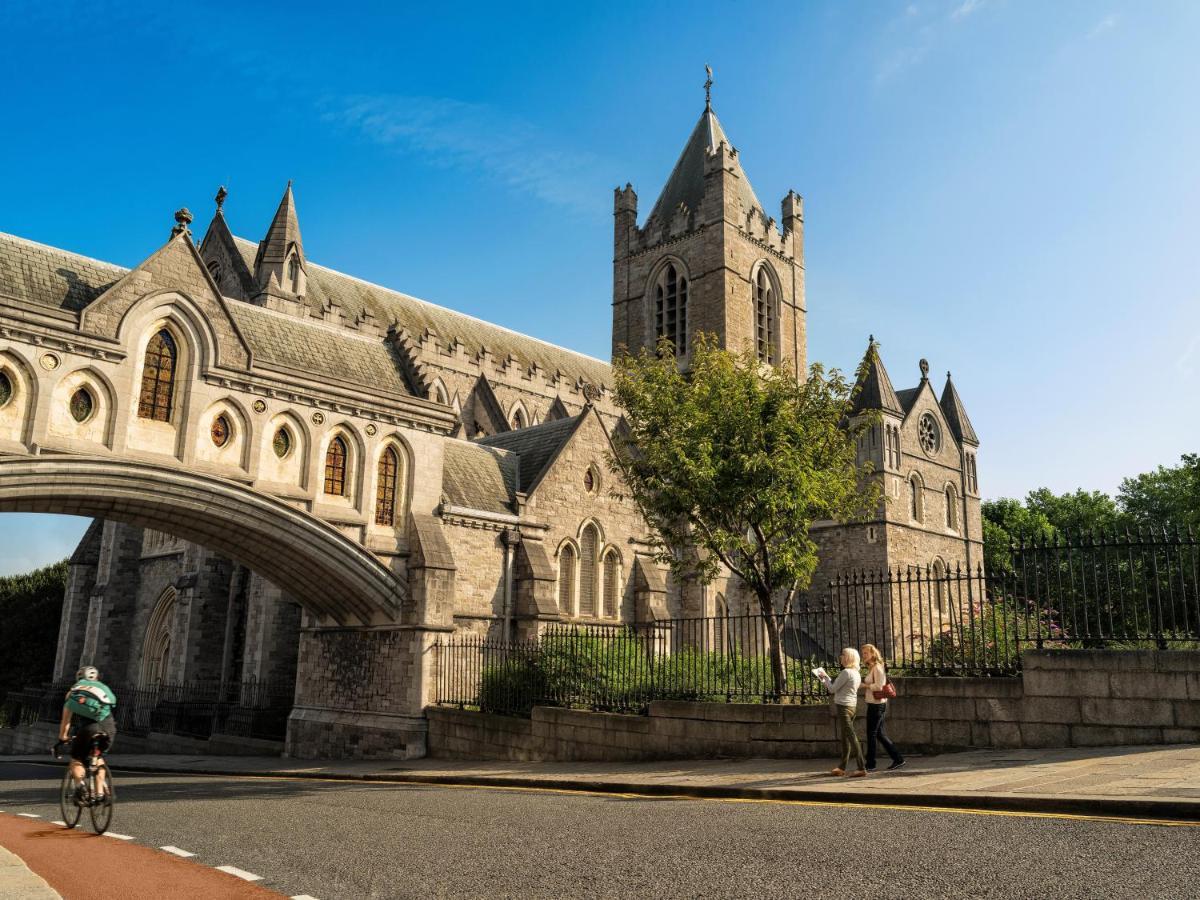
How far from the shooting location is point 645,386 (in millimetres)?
16828

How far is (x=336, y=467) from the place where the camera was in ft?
63.5

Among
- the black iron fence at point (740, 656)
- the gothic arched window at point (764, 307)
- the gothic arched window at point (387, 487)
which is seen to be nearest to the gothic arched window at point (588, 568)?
the black iron fence at point (740, 656)

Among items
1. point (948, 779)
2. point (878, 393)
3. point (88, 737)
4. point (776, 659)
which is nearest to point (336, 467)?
point (776, 659)

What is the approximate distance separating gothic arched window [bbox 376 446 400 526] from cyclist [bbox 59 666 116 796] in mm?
10436

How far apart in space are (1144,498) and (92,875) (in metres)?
62.5

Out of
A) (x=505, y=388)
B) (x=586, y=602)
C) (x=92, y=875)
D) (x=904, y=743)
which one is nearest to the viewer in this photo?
(x=92, y=875)

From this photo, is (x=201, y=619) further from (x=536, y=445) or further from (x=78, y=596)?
(x=536, y=445)

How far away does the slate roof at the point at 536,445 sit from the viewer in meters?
25.0

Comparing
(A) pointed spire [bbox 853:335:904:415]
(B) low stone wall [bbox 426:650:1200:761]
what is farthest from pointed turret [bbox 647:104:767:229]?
(B) low stone wall [bbox 426:650:1200:761]

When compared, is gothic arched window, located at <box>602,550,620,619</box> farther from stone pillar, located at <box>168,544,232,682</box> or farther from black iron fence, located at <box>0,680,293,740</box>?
stone pillar, located at <box>168,544,232,682</box>

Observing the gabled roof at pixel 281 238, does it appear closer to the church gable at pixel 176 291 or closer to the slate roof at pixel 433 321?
the slate roof at pixel 433 321

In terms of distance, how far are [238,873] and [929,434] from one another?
41488 mm

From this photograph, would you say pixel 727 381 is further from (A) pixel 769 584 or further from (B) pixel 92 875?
(B) pixel 92 875

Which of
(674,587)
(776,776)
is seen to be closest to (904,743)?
(776,776)
